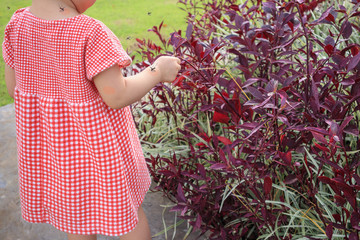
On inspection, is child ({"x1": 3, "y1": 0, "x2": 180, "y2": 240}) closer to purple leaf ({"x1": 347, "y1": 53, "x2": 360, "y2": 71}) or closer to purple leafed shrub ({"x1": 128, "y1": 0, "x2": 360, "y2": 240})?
purple leafed shrub ({"x1": 128, "y1": 0, "x2": 360, "y2": 240})

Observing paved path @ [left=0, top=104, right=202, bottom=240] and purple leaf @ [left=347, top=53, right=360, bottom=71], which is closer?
purple leaf @ [left=347, top=53, right=360, bottom=71]

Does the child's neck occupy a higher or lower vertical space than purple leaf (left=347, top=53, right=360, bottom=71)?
higher

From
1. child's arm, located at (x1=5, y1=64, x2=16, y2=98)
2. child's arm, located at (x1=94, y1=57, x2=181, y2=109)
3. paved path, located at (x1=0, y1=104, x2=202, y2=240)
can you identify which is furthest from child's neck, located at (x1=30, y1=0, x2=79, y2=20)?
paved path, located at (x1=0, y1=104, x2=202, y2=240)

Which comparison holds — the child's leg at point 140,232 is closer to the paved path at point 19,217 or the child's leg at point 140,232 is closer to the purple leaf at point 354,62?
the paved path at point 19,217

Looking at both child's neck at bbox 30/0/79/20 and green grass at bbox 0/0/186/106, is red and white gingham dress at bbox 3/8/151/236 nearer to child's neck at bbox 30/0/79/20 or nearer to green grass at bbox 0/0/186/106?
child's neck at bbox 30/0/79/20

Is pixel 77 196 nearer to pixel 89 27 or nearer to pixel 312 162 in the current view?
pixel 89 27

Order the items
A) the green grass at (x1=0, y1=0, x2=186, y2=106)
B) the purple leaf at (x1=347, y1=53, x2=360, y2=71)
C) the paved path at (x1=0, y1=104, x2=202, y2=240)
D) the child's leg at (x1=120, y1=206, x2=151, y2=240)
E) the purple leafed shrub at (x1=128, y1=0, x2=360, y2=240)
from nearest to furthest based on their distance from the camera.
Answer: the purple leaf at (x1=347, y1=53, x2=360, y2=71), the purple leafed shrub at (x1=128, y1=0, x2=360, y2=240), the child's leg at (x1=120, y1=206, x2=151, y2=240), the paved path at (x1=0, y1=104, x2=202, y2=240), the green grass at (x1=0, y1=0, x2=186, y2=106)

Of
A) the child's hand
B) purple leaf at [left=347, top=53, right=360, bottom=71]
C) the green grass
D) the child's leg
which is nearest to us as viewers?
purple leaf at [left=347, top=53, right=360, bottom=71]

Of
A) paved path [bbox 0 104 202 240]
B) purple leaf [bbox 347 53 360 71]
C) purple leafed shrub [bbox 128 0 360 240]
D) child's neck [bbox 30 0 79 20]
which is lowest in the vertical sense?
paved path [bbox 0 104 202 240]

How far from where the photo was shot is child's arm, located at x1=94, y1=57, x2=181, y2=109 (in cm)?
148

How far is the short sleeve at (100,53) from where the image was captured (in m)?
1.44

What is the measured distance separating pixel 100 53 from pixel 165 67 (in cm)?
34

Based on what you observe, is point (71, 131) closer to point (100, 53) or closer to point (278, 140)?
point (100, 53)

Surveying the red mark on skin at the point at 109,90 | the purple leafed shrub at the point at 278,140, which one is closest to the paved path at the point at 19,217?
the purple leafed shrub at the point at 278,140
